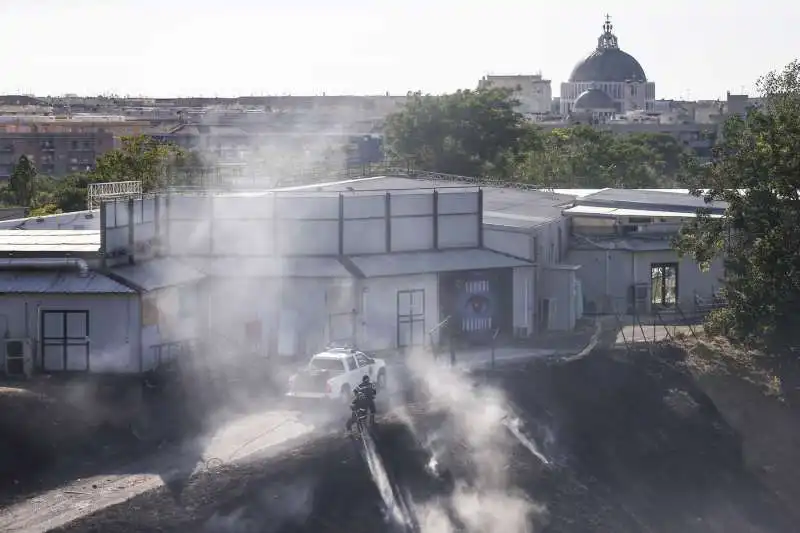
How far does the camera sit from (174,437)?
28953 millimetres

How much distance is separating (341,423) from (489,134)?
54.0m

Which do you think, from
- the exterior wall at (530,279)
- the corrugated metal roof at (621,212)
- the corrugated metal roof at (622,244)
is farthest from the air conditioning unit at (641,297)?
the exterior wall at (530,279)

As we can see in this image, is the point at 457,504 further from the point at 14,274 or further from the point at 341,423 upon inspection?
the point at 14,274

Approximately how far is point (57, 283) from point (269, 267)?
20.8 ft

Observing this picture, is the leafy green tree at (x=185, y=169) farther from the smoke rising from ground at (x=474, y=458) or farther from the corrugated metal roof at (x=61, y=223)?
the smoke rising from ground at (x=474, y=458)

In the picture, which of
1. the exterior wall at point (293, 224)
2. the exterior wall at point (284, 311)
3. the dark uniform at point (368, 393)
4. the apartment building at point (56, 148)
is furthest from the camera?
the apartment building at point (56, 148)

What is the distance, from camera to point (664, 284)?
4509 centimetres

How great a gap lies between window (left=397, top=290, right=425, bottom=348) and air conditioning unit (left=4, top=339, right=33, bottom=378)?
10088mm

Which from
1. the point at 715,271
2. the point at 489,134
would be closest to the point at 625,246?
the point at 715,271

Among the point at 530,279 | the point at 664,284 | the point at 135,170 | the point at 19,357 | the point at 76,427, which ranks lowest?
the point at 76,427

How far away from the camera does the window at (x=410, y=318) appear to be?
37312 mm

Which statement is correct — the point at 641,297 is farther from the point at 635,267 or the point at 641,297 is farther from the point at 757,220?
the point at 757,220

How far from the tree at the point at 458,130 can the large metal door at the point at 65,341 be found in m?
49.4

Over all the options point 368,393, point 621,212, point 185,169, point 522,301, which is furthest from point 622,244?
point 185,169
